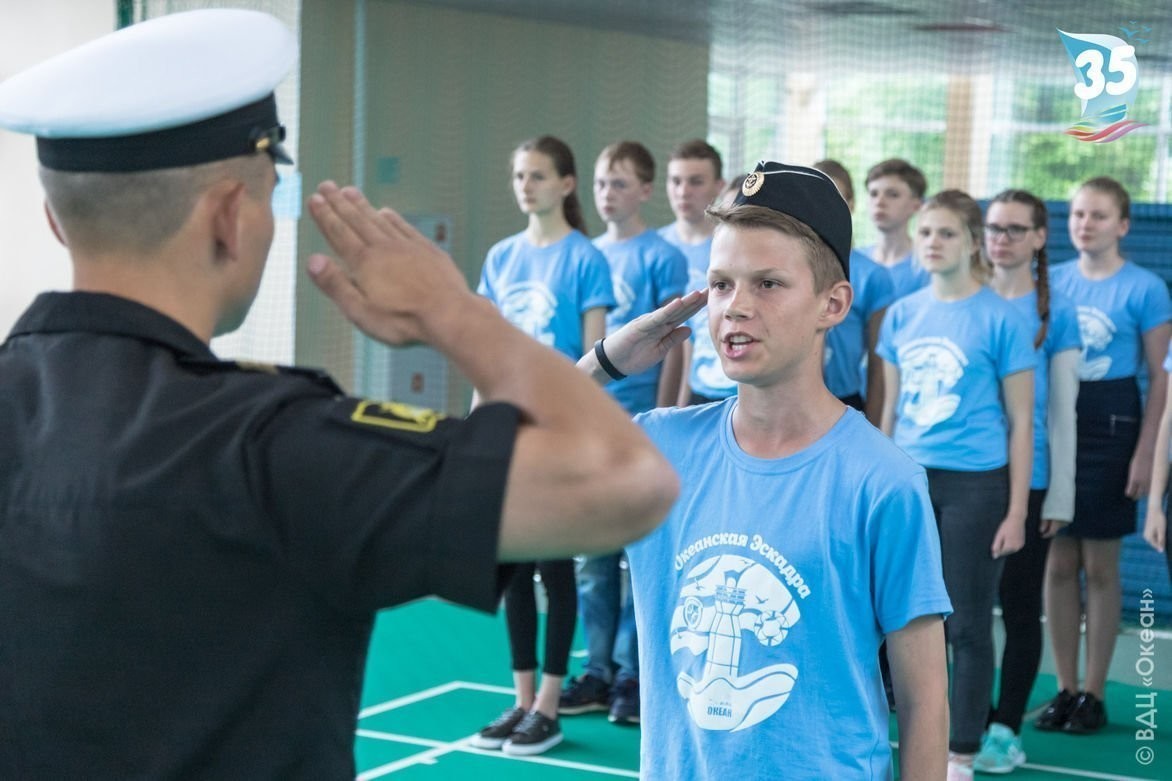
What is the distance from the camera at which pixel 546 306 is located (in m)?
5.16

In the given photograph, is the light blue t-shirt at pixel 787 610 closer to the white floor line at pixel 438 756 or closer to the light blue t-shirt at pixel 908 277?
the white floor line at pixel 438 756

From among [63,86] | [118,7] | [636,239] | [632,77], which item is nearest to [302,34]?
[118,7]

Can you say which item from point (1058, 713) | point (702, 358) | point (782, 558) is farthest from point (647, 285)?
point (782, 558)

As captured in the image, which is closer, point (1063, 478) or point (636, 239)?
point (1063, 478)

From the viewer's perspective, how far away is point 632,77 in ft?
35.8

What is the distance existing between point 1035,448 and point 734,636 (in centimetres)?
315

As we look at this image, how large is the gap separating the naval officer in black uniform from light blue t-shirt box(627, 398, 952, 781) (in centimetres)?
96

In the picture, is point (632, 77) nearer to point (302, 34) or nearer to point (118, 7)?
point (302, 34)

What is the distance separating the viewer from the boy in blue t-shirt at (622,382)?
5.34m

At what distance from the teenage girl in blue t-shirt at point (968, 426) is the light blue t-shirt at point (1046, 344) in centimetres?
34

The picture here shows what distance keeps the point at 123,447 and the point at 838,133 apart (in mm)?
15044

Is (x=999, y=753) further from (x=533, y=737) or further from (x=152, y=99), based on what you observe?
(x=152, y=99)

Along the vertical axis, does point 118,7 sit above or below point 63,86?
above

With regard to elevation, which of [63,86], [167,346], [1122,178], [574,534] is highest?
[1122,178]
